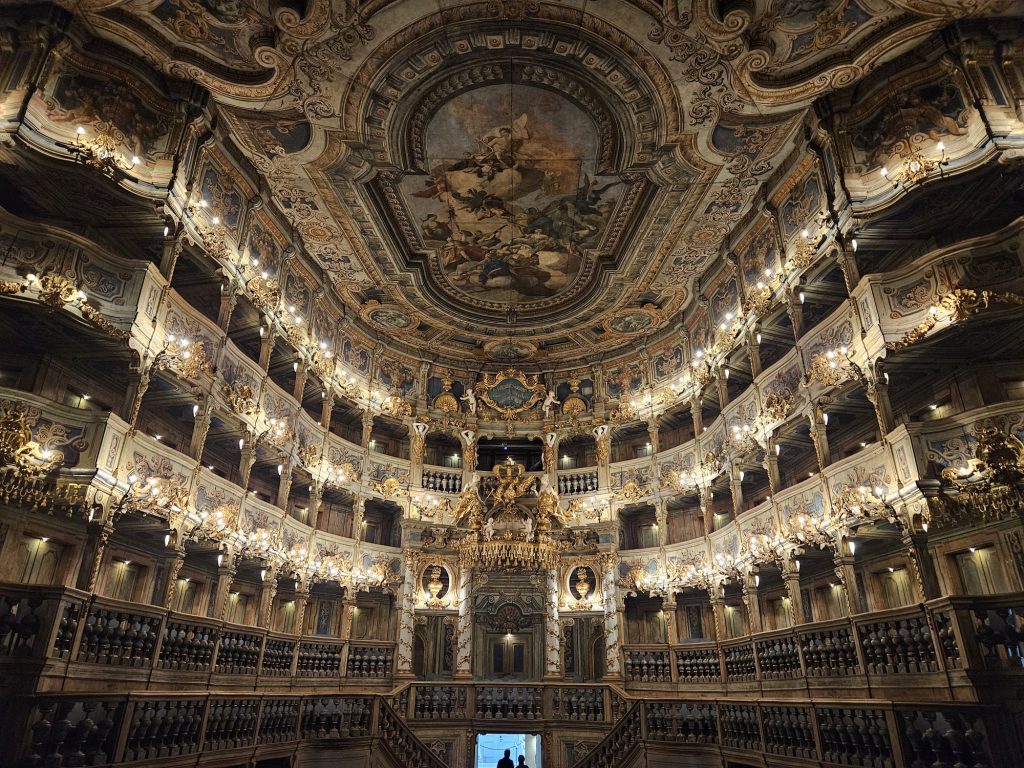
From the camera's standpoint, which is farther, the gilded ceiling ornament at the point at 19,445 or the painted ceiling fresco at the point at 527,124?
the painted ceiling fresco at the point at 527,124

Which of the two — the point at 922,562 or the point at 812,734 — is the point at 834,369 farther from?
the point at 812,734

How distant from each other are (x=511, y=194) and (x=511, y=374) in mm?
7820

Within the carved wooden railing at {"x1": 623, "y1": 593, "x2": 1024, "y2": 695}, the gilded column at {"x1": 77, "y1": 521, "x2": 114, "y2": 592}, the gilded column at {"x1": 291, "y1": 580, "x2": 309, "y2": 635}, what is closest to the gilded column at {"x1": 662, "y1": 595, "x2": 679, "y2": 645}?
the carved wooden railing at {"x1": 623, "y1": 593, "x2": 1024, "y2": 695}

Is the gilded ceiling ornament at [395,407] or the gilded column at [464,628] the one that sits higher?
the gilded ceiling ornament at [395,407]

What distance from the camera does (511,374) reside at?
2556 cm

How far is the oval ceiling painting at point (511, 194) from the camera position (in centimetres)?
1764

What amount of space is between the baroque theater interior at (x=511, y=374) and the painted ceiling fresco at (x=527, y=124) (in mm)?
110

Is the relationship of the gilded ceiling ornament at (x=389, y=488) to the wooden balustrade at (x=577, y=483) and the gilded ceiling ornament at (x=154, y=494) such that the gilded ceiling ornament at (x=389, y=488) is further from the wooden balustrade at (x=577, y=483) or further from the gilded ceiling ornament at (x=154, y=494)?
the gilded ceiling ornament at (x=154, y=494)

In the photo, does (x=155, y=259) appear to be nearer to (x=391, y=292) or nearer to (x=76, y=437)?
(x=76, y=437)

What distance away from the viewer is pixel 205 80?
15875 millimetres

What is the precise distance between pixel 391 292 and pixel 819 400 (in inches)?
628

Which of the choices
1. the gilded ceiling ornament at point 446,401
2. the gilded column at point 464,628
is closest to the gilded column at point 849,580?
the gilded column at point 464,628

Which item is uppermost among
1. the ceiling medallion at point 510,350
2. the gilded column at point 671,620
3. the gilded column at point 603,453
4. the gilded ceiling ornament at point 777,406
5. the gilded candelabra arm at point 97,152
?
the ceiling medallion at point 510,350

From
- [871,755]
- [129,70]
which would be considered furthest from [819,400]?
[129,70]
